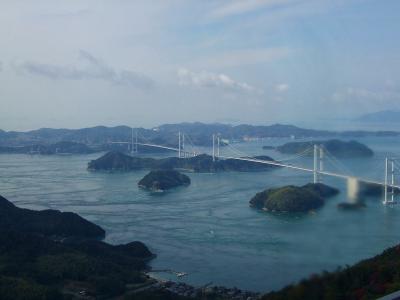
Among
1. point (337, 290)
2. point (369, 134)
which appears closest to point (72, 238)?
point (337, 290)

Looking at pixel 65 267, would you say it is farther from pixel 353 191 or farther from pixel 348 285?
pixel 348 285

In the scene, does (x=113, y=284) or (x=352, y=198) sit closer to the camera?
(x=113, y=284)

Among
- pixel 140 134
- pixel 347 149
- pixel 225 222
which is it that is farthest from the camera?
pixel 140 134

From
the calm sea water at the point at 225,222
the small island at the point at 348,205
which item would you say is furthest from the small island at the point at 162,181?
the small island at the point at 348,205

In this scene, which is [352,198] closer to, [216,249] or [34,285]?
[216,249]

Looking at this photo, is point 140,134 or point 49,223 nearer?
point 49,223

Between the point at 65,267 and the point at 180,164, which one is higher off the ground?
the point at 180,164

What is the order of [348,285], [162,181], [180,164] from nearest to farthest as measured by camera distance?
[348,285] < [162,181] < [180,164]

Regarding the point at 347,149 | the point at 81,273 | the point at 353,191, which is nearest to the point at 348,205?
the point at 353,191
